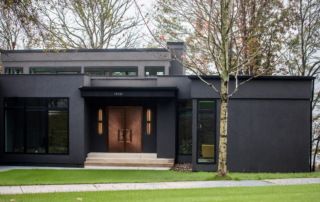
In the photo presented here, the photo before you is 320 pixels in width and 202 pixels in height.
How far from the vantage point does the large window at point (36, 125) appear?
49.4 feet

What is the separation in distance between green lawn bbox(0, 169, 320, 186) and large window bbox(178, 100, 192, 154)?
254 cm

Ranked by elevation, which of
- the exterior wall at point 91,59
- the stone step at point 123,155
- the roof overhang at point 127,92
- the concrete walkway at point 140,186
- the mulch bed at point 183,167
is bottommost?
the mulch bed at point 183,167

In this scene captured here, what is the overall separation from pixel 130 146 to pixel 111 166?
5.28ft

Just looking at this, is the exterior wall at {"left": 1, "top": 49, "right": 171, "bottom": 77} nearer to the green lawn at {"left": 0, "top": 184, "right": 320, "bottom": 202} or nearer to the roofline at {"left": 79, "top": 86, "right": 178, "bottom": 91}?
the roofline at {"left": 79, "top": 86, "right": 178, "bottom": 91}

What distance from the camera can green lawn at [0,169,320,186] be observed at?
10.6 m

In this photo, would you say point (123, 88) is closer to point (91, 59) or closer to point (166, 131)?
point (166, 131)

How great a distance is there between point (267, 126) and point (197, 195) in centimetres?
677

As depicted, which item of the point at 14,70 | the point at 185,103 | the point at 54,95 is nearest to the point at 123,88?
the point at 185,103

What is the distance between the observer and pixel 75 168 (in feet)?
47.8

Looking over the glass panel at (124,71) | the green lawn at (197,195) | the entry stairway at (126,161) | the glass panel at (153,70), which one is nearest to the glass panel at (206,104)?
the entry stairway at (126,161)

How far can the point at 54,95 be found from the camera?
15.1 meters

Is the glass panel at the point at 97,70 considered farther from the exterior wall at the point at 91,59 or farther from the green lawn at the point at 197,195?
the green lawn at the point at 197,195

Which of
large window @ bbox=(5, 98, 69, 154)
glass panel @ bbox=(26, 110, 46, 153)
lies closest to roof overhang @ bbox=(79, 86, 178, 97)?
large window @ bbox=(5, 98, 69, 154)

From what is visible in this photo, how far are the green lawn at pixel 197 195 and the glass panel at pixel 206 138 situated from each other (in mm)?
4723
